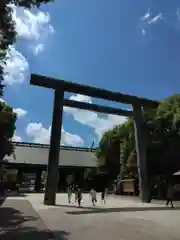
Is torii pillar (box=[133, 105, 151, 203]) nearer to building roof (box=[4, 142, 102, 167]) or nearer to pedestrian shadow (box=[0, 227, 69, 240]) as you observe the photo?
pedestrian shadow (box=[0, 227, 69, 240])

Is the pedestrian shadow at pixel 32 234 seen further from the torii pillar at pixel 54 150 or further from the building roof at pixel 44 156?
the building roof at pixel 44 156

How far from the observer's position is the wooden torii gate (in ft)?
81.8

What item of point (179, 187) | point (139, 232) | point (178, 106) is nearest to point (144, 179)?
point (179, 187)

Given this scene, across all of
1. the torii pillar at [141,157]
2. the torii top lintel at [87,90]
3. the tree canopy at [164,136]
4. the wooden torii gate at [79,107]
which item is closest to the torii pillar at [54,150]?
the wooden torii gate at [79,107]

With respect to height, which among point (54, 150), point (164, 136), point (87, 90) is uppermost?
point (87, 90)

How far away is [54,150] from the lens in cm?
2523

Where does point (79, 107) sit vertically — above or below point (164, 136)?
above

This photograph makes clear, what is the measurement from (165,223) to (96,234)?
4.11 m

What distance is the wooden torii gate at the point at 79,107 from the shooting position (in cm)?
2494

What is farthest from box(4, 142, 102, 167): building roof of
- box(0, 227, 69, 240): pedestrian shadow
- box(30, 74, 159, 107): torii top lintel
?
box(0, 227, 69, 240): pedestrian shadow

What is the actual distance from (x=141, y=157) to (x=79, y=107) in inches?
266

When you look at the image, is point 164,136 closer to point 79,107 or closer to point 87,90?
point 79,107

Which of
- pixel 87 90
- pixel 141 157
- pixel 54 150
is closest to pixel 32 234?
pixel 54 150

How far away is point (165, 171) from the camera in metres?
34.0
